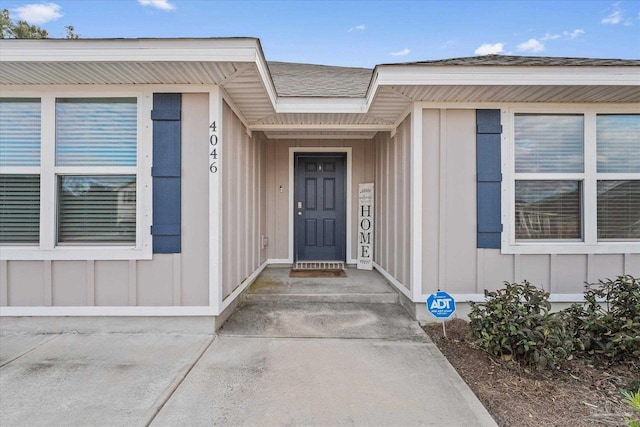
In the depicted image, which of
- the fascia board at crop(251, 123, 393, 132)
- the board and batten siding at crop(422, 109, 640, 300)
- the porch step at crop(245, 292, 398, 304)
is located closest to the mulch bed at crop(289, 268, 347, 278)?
the porch step at crop(245, 292, 398, 304)

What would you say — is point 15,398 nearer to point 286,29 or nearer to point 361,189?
point 361,189

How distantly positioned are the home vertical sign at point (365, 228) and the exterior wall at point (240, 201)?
162cm

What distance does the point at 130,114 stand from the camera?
310 cm

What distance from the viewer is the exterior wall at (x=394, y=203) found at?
3662 mm

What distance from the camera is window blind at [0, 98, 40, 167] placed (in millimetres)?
3076

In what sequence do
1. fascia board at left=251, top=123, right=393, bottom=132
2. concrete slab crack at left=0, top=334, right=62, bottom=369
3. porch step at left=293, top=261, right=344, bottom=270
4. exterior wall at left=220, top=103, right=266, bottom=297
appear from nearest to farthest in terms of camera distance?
concrete slab crack at left=0, top=334, right=62, bottom=369 < exterior wall at left=220, top=103, right=266, bottom=297 < fascia board at left=251, top=123, right=393, bottom=132 < porch step at left=293, top=261, right=344, bottom=270

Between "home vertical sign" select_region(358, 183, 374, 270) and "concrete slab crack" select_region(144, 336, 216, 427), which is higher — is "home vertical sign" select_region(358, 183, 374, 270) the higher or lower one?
the higher one

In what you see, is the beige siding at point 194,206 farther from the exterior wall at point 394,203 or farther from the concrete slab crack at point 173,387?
the exterior wall at point 394,203

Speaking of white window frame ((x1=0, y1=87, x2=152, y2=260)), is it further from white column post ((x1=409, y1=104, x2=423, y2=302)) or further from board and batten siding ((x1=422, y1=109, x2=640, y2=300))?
board and batten siding ((x1=422, y1=109, x2=640, y2=300))

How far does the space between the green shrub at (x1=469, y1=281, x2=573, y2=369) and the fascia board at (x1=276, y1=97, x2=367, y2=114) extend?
2.48 metres

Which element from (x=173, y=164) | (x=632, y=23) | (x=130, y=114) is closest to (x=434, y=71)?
(x=173, y=164)

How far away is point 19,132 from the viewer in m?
3.09

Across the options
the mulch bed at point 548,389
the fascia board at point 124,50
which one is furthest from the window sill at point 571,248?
the fascia board at point 124,50

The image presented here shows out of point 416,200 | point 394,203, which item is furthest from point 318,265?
point 416,200
